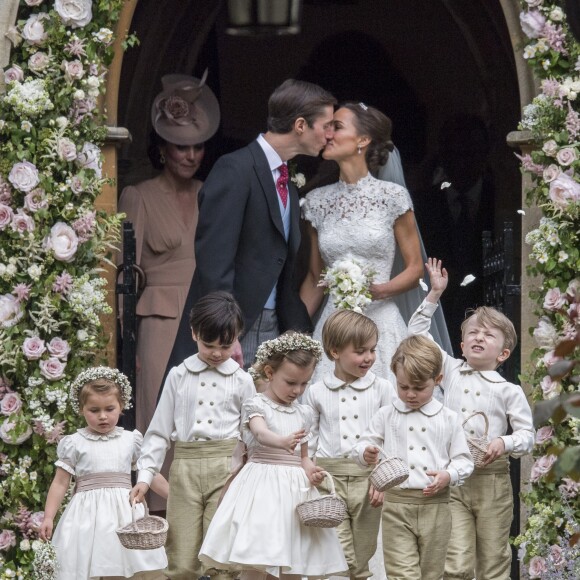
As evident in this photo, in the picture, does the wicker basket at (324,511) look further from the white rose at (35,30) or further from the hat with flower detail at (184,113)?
the hat with flower detail at (184,113)

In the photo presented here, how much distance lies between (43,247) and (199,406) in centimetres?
150

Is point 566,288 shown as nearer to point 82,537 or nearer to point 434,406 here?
point 434,406

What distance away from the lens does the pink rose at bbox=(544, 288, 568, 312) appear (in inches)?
280

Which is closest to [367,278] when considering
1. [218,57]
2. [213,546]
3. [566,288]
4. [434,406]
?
[566,288]

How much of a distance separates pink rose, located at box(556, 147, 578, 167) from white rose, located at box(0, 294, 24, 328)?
2597mm

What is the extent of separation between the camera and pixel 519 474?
746 centimetres

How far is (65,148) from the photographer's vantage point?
7.26m

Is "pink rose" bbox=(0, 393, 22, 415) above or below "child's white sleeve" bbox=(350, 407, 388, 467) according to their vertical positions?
below

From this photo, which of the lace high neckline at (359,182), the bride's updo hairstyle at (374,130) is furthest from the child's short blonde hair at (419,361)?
the bride's updo hairstyle at (374,130)

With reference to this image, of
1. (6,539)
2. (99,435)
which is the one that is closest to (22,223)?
(99,435)

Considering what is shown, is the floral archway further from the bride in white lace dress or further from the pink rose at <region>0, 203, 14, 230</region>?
the bride in white lace dress

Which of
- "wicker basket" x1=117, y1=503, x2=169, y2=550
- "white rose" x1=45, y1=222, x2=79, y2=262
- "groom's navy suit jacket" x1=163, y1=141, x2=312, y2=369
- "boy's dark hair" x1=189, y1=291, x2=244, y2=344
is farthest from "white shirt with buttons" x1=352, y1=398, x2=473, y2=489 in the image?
"white rose" x1=45, y1=222, x2=79, y2=262

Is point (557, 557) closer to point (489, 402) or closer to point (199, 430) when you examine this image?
point (489, 402)

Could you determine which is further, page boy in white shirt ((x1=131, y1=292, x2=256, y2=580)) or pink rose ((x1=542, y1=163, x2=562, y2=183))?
pink rose ((x1=542, y1=163, x2=562, y2=183))
